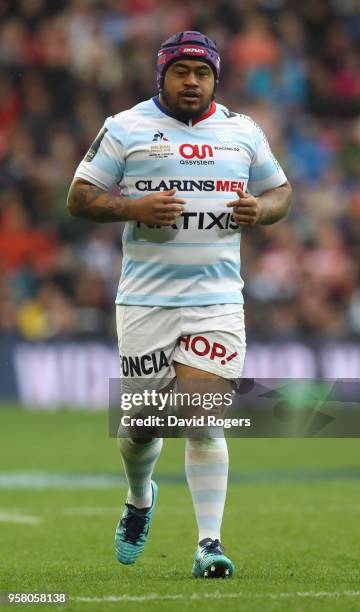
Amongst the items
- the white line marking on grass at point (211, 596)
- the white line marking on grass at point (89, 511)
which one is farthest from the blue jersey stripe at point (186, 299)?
the white line marking on grass at point (89, 511)

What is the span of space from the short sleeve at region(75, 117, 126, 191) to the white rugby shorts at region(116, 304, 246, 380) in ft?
1.98

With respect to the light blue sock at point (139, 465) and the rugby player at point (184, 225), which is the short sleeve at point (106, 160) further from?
the light blue sock at point (139, 465)

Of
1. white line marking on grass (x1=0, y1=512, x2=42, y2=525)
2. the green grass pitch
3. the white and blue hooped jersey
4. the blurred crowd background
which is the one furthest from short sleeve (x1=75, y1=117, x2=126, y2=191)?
the blurred crowd background

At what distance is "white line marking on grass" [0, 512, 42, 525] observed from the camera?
9305 millimetres

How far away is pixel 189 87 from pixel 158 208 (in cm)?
59

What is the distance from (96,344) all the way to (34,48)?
5.16 m

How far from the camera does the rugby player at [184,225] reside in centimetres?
659

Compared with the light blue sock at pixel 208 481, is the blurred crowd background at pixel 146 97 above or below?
below

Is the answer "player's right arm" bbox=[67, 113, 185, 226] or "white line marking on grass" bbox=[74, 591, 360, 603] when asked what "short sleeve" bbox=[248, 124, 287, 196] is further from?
"white line marking on grass" bbox=[74, 591, 360, 603]

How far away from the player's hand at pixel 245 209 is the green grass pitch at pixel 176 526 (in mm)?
1565

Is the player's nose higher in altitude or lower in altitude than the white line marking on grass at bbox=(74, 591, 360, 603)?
higher

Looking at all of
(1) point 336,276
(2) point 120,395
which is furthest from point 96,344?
(2) point 120,395

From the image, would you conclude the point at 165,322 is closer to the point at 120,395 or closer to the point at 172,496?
the point at 120,395

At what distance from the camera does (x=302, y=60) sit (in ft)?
69.5
